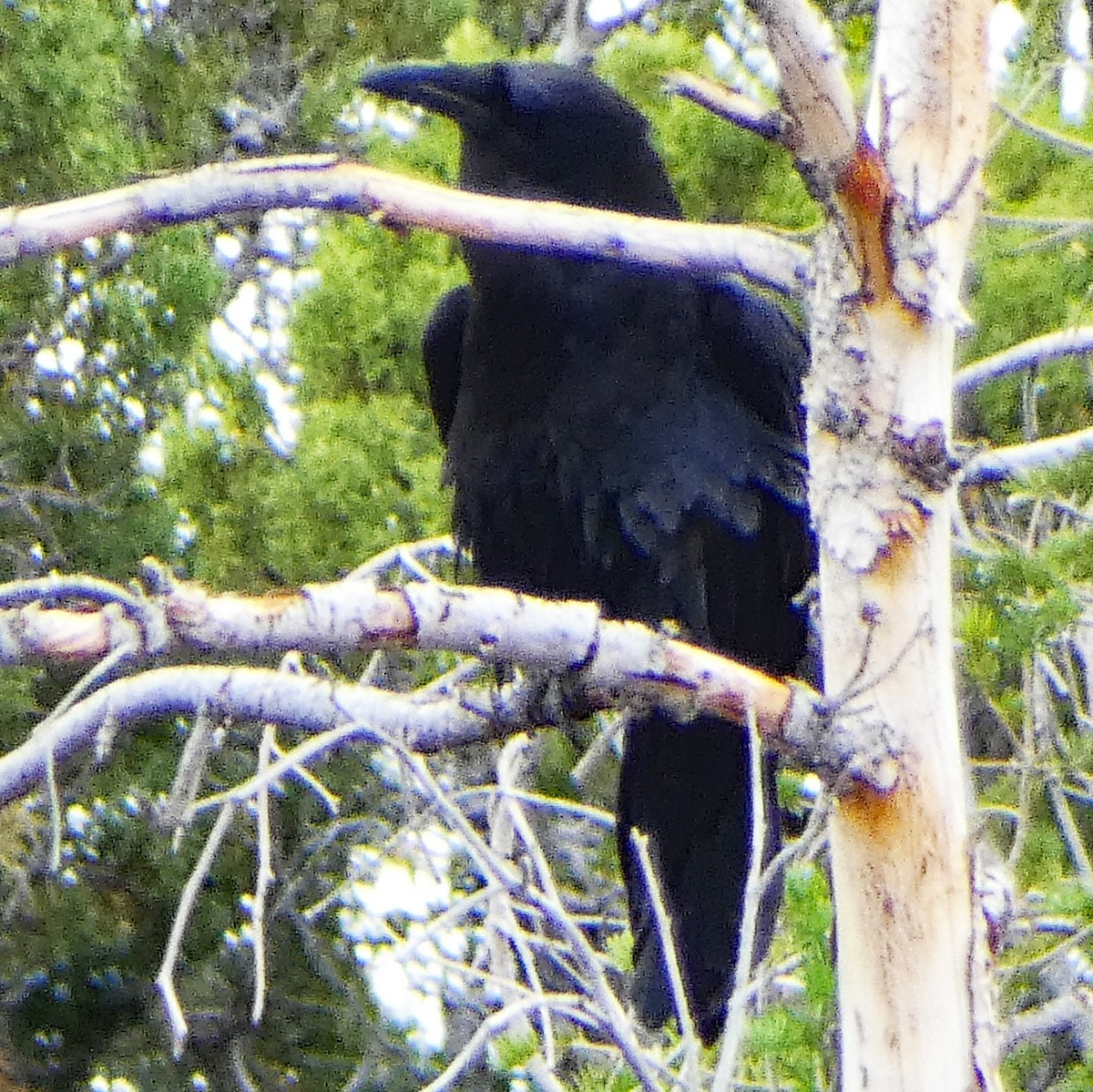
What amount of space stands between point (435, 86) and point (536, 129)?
0.59 ft

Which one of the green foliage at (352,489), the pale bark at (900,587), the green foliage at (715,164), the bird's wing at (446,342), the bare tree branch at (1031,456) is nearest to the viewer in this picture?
the pale bark at (900,587)

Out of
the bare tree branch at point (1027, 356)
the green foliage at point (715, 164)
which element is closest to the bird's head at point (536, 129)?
the bare tree branch at point (1027, 356)

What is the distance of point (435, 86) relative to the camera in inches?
114

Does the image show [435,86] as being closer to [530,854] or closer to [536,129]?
[536,129]

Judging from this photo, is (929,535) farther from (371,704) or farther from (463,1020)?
(463,1020)

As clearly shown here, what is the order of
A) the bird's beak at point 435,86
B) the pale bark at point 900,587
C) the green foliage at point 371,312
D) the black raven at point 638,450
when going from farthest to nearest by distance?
the green foliage at point 371,312 < the bird's beak at point 435,86 < the black raven at point 638,450 < the pale bark at point 900,587

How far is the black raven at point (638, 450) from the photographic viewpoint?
2697mm

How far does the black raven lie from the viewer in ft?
8.85

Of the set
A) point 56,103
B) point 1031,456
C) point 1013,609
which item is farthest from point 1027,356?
point 56,103

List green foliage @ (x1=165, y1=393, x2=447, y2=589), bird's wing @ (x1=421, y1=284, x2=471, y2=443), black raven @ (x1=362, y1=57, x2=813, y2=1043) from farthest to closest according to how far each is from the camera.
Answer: green foliage @ (x1=165, y1=393, x2=447, y2=589) < bird's wing @ (x1=421, y1=284, x2=471, y2=443) < black raven @ (x1=362, y1=57, x2=813, y2=1043)

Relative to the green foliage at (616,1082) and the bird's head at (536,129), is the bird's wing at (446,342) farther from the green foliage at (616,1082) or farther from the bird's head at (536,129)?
the green foliage at (616,1082)

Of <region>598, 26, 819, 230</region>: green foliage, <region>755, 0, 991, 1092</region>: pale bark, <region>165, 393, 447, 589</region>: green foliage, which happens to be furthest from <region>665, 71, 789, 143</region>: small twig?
<region>165, 393, 447, 589</region>: green foliage

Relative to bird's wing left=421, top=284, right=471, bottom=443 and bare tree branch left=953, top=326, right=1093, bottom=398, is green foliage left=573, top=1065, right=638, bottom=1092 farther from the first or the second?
bird's wing left=421, top=284, right=471, bottom=443

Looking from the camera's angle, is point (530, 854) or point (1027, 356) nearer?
point (530, 854)
